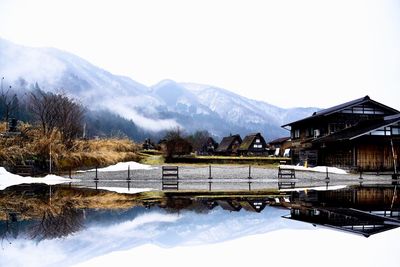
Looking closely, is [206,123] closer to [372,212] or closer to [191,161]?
[191,161]

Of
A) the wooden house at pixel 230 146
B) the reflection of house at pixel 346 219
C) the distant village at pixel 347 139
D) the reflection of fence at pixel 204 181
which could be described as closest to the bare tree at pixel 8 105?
the distant village at pixel 347 139

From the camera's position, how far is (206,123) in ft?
326

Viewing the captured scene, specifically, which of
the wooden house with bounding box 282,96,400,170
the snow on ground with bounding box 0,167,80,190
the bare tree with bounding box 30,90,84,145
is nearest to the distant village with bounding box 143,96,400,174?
the wooden house with bounding box 282,96,400,170

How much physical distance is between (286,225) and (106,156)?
14687 millimetres

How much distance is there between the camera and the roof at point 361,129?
1922 centimetres

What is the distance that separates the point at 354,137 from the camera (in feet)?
60.6

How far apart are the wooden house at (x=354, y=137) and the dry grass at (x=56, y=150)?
34.1ft

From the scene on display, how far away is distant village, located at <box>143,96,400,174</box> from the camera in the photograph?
20.1m

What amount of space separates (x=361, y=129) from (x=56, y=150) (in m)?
14.0

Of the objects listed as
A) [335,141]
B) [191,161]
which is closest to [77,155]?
[191,161]

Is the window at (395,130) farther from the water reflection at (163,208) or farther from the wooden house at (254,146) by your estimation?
the wooden house at (254,146)

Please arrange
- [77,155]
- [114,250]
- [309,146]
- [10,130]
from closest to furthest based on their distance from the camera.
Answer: [114,250], [10,130], [77,155], [309,146]

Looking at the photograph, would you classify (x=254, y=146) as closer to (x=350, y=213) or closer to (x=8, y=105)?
(x=8, y=105)

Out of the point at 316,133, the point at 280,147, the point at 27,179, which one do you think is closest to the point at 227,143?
the point at 280,147
